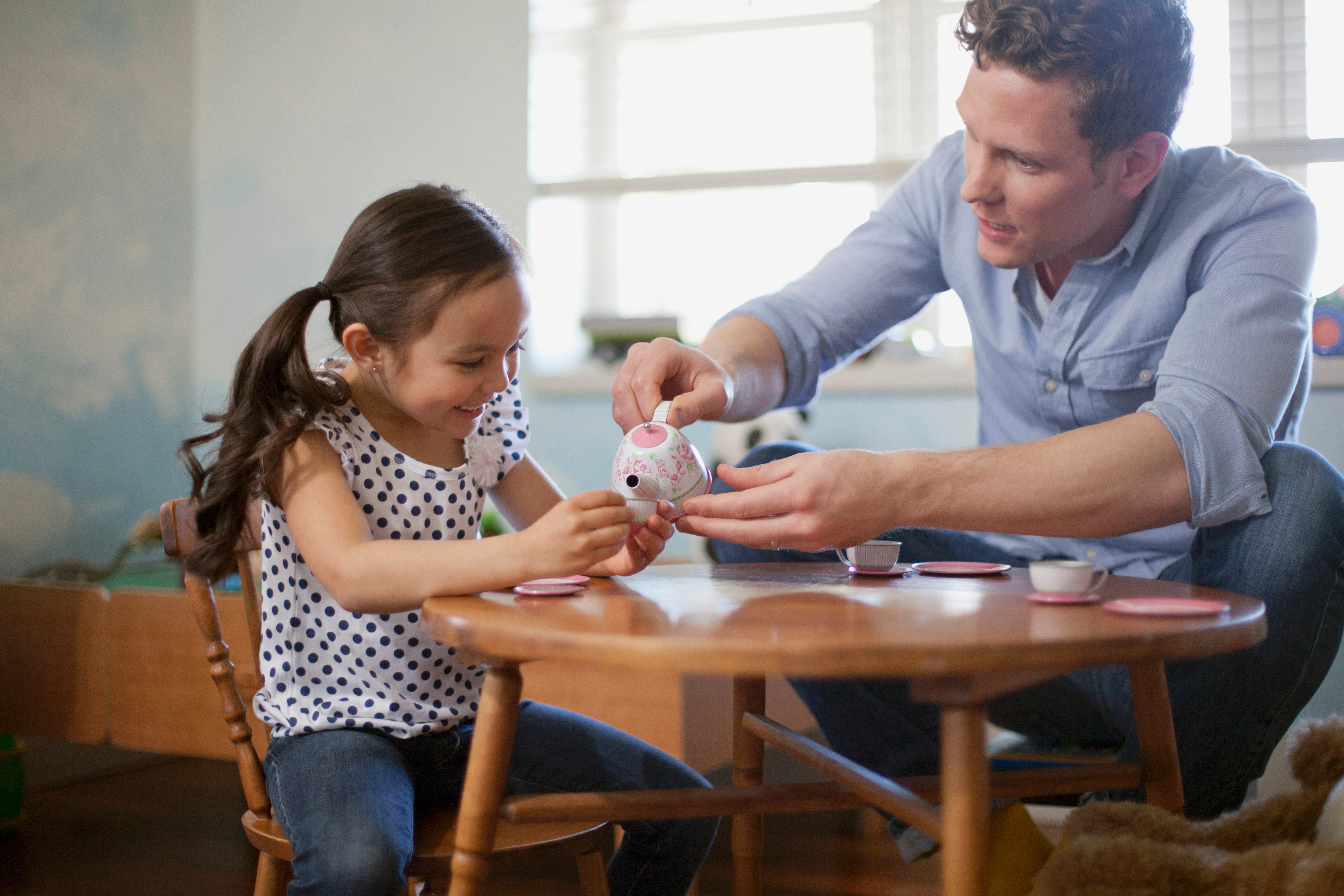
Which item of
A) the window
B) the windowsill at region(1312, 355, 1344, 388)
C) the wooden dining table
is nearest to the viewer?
the wooden dining table

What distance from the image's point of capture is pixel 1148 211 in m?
1.45

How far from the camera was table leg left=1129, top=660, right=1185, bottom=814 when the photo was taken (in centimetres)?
110

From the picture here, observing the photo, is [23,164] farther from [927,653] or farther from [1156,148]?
[927,653]

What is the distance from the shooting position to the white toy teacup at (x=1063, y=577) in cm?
92

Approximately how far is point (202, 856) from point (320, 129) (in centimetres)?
209

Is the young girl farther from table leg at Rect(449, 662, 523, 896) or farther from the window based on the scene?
the window

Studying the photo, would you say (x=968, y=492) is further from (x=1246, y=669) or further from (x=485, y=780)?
(x=485, y=780)

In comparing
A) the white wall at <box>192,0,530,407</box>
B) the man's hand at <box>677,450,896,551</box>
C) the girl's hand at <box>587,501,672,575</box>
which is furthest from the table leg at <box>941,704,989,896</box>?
the white wall at <box>192,0,530,407</box>

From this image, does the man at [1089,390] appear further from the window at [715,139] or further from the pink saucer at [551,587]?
the window at [715,139]

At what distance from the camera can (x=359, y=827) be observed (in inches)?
38.2

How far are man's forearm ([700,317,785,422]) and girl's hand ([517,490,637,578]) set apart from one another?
507mm

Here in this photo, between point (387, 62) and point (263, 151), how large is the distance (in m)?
0.46

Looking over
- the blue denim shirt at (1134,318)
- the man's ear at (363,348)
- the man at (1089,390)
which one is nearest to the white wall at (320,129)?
the blue denim shirt at (1134,318)

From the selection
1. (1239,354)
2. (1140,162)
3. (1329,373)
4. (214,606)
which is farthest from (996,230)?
(1329,373)
